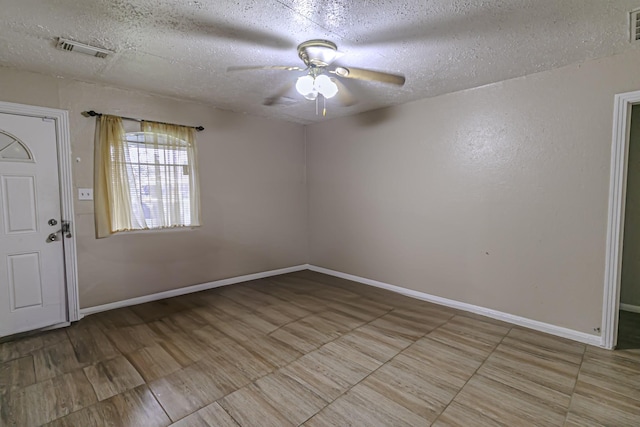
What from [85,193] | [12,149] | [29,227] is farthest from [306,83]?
[29,227]

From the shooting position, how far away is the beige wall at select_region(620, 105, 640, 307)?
133 inches

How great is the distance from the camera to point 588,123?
8.52 ft

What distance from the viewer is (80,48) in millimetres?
2402

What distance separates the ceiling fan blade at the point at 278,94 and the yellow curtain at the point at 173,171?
3.62 ft

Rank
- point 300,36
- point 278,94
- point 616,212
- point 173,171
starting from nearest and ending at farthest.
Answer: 1. point 300,36
2. point 616,212
3. point 278,94
4. point 173,171

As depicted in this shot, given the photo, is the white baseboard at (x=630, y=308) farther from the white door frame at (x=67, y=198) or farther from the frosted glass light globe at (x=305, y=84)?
the white door frame at (x=67, y=198)

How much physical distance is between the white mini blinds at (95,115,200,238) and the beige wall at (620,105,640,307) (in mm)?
5257

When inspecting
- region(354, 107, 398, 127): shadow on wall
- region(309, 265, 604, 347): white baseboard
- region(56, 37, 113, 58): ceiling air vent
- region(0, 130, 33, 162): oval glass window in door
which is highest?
region(56, 37, 113, 58): ceiling air vent

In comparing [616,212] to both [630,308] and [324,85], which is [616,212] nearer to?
[630,308]

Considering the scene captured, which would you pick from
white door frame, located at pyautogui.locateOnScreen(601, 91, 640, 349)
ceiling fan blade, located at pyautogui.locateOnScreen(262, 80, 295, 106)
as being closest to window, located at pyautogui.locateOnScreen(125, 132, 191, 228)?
ceiling fan blade, located at pyautogui.locateOnScreen(262, 80, 295, 106)

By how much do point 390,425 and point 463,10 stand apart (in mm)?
2584

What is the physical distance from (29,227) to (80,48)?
70.1 inches

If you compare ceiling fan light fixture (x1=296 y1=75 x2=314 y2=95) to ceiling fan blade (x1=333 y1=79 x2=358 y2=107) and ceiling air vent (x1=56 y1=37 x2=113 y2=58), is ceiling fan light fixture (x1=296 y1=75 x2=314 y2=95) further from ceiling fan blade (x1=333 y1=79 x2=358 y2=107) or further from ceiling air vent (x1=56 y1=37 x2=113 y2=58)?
ceiling air vent (x1=56 y1=37 x2=113 y2=58)

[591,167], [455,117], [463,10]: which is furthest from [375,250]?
[463,10]
